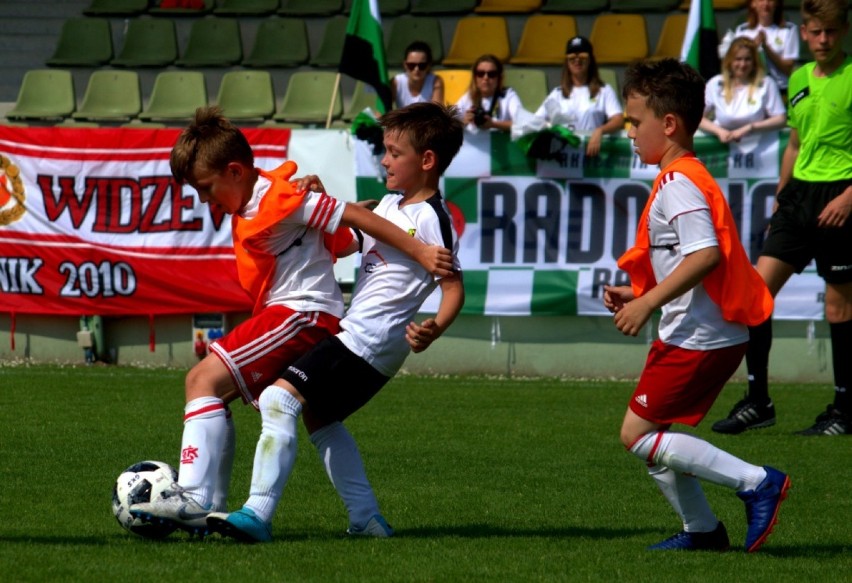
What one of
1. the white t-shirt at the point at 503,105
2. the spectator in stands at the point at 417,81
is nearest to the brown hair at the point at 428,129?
the white t-shirt at the point at 503,105

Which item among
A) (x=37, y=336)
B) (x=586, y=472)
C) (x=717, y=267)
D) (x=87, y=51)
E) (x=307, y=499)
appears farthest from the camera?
(x=87, y=51)

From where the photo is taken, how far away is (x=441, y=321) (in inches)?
181

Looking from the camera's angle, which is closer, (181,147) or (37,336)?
(181,147)

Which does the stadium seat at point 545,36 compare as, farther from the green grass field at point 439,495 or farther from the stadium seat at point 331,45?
the green grass field at point 439,495

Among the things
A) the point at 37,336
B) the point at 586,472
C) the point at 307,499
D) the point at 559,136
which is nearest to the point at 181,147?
the point at 307,499

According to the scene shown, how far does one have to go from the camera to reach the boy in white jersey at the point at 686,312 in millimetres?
4624

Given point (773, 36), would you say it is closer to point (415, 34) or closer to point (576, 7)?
point (576, 7)

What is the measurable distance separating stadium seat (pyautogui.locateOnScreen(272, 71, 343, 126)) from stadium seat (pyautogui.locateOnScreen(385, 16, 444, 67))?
101 cm

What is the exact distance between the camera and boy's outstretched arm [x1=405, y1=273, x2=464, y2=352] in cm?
453

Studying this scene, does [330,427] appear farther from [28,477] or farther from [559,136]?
[559,136]

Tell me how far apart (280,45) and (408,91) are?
16.0 feet

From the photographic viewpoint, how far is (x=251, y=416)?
862 cm

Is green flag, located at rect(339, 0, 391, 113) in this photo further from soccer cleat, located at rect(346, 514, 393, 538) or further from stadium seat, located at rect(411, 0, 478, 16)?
soccer cleat, located at rect(346, 514, 393, 538)

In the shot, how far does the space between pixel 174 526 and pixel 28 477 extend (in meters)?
1.66
